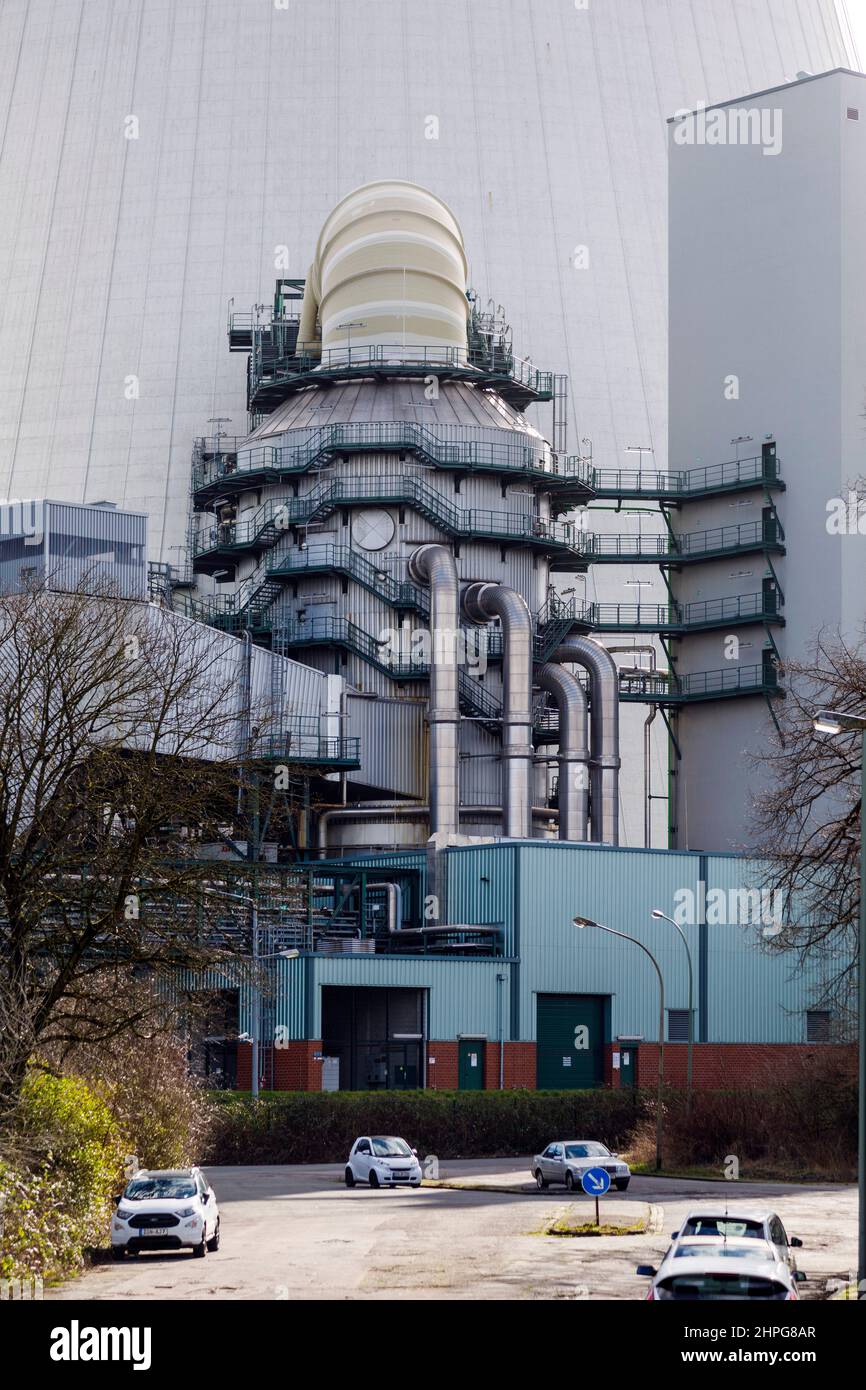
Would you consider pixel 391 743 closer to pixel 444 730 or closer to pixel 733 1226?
pixel 444 730

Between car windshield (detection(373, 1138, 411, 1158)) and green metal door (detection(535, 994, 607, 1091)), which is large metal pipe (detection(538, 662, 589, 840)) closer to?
green metal door (detection(535, 994, 607, 1091))

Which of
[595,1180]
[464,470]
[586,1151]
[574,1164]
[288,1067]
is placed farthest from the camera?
[464,470]

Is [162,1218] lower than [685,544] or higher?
lower

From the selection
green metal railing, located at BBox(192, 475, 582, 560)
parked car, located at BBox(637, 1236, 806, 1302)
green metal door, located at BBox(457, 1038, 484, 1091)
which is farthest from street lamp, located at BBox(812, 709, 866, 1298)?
green metal railing, located at BBox(192, 475, 582, 560)

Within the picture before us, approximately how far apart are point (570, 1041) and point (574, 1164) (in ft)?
66.0

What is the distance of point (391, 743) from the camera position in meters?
68.3

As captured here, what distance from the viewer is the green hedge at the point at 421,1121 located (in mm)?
53438

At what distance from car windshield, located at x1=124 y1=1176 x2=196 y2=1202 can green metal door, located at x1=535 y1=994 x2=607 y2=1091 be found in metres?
34.2

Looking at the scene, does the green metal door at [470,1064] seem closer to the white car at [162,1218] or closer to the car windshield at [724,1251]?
the white car at [162,1218]

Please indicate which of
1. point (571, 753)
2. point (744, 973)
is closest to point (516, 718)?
point (571, 753)

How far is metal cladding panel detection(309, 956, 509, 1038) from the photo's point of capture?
59.7 metres

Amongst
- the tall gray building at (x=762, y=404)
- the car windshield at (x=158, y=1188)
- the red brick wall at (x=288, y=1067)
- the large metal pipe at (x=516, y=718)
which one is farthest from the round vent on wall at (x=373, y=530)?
the car windshield at (x=158, y=1188)

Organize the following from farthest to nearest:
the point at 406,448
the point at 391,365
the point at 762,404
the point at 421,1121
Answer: the point at 762,404, the point at 391,365, the point at 406,448, the point at 421,1121
